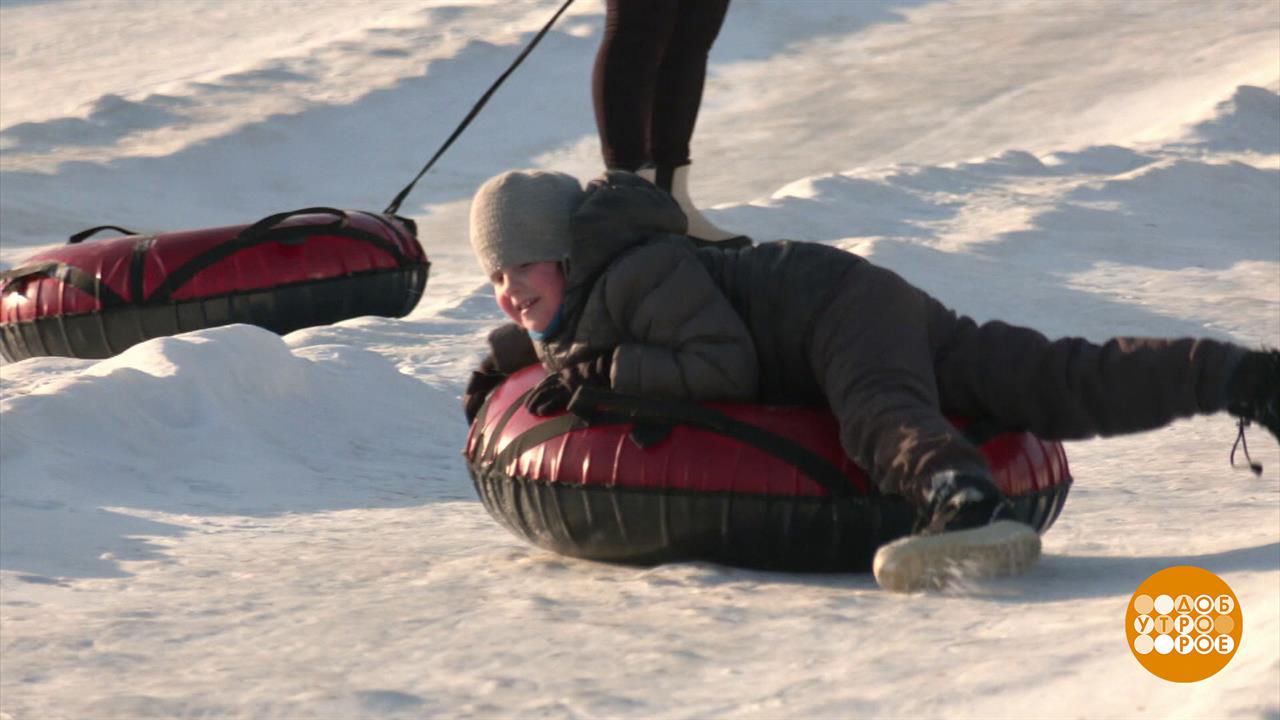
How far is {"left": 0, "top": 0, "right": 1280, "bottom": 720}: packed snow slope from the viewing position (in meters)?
2.70

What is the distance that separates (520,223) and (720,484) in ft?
2.10

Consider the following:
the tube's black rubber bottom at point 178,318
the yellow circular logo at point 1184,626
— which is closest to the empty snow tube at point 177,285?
the tube's black rubber bottom at point 178,318

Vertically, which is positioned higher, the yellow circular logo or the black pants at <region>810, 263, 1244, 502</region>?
the black pants at <region>810, 263, 1244, 502</region>

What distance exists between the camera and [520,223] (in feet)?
11.5

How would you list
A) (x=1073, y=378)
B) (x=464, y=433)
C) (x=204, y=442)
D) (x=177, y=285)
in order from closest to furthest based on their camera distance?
(x=1073, y=378)
(x=204, y=442)
(x=464, y=433)
(x=177, y=285)

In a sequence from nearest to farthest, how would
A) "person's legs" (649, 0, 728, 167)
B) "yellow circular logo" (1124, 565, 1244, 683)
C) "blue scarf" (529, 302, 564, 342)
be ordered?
"yellow circular logo" (1124, 565, 1244, 683) → "blue scarf" (529, 302, 564, 342) → "person's legs" (649, 0, 728, 167)

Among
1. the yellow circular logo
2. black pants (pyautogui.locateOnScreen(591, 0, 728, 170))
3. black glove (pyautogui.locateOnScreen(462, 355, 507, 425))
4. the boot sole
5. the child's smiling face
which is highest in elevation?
black pants (pyautogui.locateOnScreen(591, 0, 728, 170))

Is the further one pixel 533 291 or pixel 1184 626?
pixel 533 291

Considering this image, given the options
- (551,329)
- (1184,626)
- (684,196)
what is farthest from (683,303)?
(684,196)

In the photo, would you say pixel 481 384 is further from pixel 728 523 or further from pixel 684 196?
pixel 684 196

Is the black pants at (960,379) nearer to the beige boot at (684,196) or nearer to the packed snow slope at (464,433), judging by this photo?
the packed snow slope at (464,433)

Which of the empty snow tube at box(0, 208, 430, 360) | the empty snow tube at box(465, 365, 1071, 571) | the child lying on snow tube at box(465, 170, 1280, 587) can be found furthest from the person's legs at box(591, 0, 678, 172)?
the empty snow tube at box(465, 365, 1071, 571)

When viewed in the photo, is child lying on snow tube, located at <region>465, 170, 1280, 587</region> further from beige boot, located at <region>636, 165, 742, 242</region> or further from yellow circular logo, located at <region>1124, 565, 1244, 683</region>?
beige boot, located at <region>636, 165, 742, 242</region>

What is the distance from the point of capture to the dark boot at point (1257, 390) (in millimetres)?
3125
